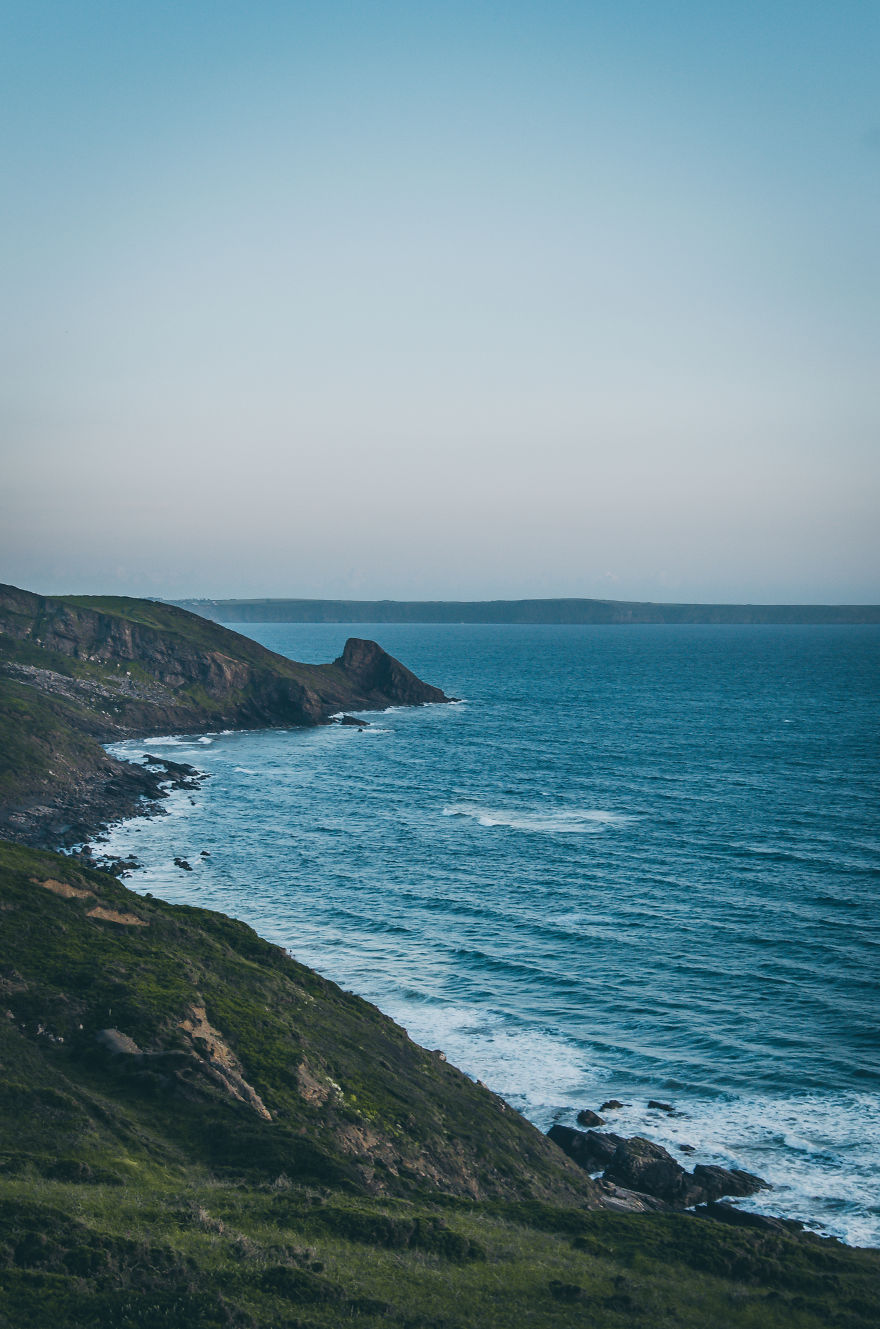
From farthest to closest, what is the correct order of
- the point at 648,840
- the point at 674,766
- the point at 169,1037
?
1. the point at 674,766
2. the point at 648,840
3. the point at 169,1037

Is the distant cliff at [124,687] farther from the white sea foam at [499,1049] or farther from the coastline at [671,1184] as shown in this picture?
the coastline at [671,1184]

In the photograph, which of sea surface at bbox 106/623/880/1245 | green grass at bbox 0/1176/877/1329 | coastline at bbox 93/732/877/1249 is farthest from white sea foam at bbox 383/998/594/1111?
green grass at bbox 0/1176/877/1329

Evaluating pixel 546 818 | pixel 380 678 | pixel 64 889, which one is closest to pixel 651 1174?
pixel 64 889

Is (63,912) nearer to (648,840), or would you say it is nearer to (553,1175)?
(553,1175)

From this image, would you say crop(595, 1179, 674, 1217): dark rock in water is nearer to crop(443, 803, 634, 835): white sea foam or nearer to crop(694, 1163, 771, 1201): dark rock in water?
crop(694, 1163, 771, 1201): dark rock in water

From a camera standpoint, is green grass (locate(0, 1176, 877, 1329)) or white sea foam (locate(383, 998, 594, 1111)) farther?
white sea foam (locate(383, 998, 594, 1111))

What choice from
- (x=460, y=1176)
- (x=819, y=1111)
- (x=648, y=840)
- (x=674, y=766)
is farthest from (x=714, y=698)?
(x=460, y=1176)
